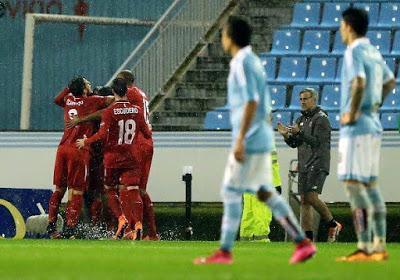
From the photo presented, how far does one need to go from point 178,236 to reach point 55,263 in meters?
9.32

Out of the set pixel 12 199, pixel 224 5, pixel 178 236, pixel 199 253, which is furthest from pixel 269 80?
pixel 199 253

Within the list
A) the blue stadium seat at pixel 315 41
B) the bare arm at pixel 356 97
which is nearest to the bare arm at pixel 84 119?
the blue stadium seat at pixel 315 41

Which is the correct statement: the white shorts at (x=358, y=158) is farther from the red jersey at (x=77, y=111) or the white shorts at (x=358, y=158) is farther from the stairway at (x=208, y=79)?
the stairway at (x=208, y=79)

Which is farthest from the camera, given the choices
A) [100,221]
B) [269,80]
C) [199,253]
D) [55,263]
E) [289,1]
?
[289,1]

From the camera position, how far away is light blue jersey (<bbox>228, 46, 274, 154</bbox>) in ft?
30.1

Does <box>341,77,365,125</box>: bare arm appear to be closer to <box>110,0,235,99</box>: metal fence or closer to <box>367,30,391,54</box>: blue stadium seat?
<box>110,0,235,99</box>: metal fence

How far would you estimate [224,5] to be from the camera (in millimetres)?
23078

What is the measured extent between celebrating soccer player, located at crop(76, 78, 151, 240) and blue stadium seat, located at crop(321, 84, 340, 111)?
508 centimetres

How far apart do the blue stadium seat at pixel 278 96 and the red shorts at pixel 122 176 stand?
16.4 ft

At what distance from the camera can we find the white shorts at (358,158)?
9.91 m

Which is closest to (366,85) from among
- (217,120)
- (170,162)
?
(170,162)

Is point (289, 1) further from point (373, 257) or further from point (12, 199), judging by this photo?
point (373, 257)

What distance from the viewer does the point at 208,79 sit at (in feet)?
73.0

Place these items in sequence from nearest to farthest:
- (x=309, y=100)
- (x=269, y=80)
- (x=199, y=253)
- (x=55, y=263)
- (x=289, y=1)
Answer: (x=55, y=263) → (x=199, y=253) → (x=309, y=100) → (x=269, y=80) → (x=289, y=1)
